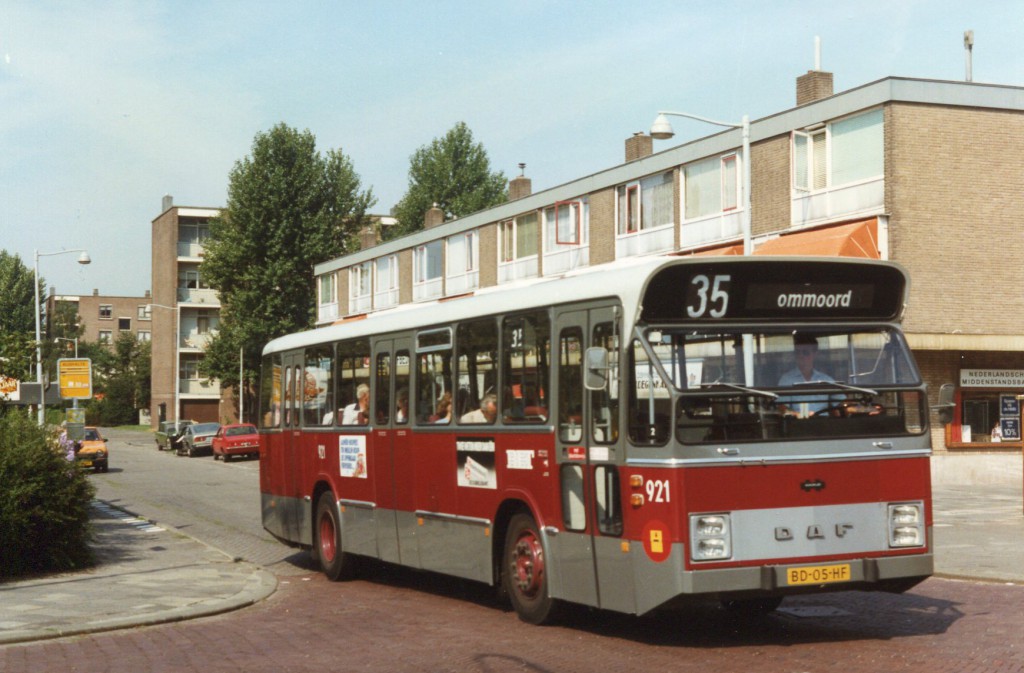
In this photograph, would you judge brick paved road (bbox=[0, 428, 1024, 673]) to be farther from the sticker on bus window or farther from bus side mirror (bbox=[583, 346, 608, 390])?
bus side mirror (bbox=[583, 346, 608, 390])

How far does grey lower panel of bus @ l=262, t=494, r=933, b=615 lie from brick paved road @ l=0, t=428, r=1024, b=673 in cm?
36

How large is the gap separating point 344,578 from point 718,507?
686 centimetres

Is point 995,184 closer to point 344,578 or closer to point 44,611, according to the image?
point 344,578

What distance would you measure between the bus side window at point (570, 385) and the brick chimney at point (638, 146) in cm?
3504

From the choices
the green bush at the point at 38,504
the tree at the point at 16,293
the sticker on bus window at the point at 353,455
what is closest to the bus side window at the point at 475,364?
the sticker on bus window at the point at 353,455

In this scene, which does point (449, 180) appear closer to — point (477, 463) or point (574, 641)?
point (477, 463)

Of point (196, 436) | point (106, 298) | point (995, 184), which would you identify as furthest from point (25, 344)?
point (106, 298)

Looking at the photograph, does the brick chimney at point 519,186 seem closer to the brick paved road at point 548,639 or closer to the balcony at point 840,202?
the balcony at point 840,202

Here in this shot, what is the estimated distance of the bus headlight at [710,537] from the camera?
892 cm

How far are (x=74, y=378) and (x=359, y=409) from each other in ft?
56.3

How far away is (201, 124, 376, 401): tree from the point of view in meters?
64.1

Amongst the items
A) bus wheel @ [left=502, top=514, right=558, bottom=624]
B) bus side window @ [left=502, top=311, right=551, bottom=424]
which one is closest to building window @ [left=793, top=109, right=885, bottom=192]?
bus side window @ [left=502, top=311, right=551, bottom=424]

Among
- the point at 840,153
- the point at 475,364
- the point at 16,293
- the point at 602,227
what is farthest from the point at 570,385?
the point at 16,293

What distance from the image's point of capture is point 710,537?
Result: 29.4 feet
